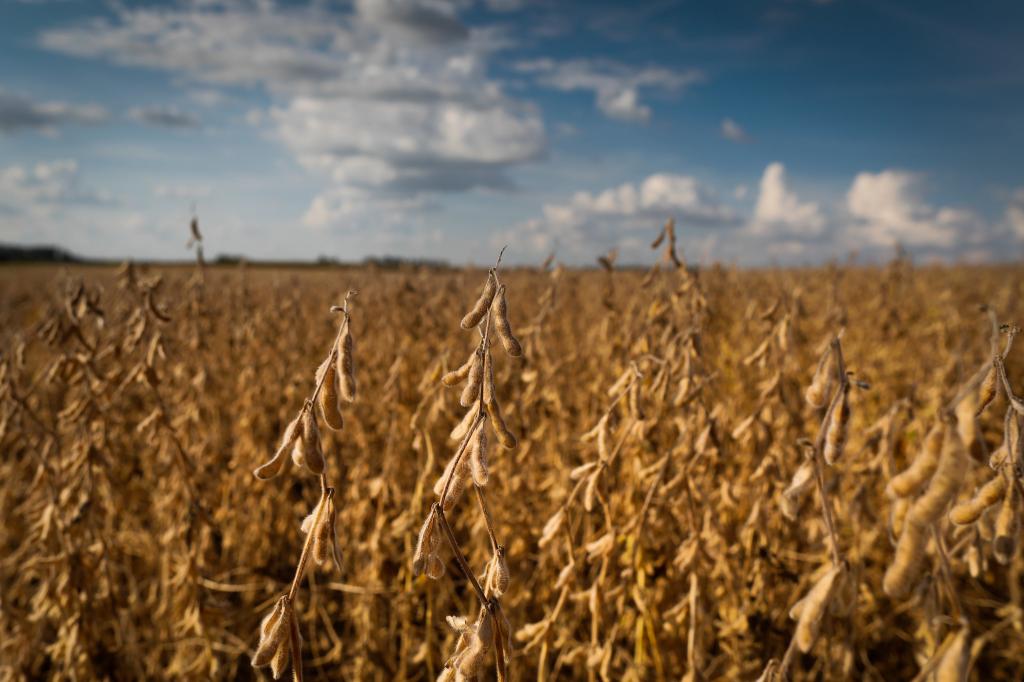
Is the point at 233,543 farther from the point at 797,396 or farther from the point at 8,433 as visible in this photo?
the point at 797,396

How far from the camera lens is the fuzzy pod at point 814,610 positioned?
2.70 feet

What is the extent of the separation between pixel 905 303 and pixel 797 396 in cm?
537

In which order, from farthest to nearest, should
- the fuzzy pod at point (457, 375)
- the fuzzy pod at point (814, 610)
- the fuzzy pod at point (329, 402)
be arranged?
1. the fuzzy pod at point (457, 375)
2. the fuzzy pod at point (329, 402)
3. the fuzzy pod at point (814, 610)

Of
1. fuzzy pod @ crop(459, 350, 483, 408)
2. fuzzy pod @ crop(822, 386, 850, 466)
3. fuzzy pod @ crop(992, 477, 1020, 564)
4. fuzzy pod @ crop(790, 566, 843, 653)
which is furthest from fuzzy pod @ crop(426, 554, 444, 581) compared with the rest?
fuzzy pod @ crop(992, 477, 1020, 564)

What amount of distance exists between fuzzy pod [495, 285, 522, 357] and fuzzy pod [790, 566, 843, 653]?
20.3 inches

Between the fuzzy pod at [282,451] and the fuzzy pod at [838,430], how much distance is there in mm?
781

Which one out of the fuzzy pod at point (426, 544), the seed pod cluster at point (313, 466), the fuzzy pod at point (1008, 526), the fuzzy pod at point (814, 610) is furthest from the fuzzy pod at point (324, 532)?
the fuzzy pod at point (1008, 526)

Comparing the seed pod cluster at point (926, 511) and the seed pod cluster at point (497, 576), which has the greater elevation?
the seed pod cluster at point (926, 511)

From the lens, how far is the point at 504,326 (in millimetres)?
960

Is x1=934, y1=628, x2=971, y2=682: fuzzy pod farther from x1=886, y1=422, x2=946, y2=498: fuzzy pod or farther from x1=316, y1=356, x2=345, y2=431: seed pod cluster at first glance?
x1=316, y1=356, x2=345, y2=431: seed pod cluster

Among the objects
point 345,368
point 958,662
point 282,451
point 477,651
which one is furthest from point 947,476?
point 282,451

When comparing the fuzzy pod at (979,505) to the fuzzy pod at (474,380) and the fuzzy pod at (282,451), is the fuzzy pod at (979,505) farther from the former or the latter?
the fuzzy pod at (282,451)

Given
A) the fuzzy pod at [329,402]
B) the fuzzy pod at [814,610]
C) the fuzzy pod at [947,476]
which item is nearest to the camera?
the fuzzy pod at [947,476]


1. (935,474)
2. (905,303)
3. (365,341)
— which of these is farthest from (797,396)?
(905,303)
